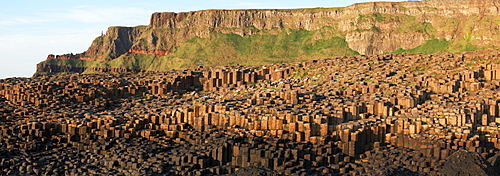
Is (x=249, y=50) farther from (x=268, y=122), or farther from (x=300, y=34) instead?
(x=268, y=122)

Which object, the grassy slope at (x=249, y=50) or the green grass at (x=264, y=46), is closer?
the grassy slope at (x=249, y=50)

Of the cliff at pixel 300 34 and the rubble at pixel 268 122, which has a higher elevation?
the cliff at pixel 300 34

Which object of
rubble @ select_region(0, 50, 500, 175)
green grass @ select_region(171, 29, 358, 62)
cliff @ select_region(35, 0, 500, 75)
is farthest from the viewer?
green grass @ select_region(171, 29, 358, 62)

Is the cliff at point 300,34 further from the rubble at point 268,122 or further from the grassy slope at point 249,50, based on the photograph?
the rubble at point 268,122

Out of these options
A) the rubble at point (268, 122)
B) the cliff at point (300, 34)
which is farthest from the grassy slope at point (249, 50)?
the rubble at point (268, 122)

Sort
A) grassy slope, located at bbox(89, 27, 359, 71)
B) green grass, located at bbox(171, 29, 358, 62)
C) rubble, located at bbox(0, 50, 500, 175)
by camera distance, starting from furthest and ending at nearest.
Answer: green grass, located at bbox(171, 29, 358, 62) → grassy slope, located at bbox(89, 27, 359, 71) → rubble, located at bbox(0, 50, 500, 175)

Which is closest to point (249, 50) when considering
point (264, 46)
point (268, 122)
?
point (264, 46)

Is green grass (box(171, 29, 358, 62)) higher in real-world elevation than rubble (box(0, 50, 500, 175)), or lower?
higher

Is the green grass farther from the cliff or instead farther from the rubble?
the rubble

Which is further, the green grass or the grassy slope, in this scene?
the green grass

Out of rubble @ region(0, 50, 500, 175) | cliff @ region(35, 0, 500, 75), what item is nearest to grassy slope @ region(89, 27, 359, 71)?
cliff @ region(35, 0, 500, 75)
